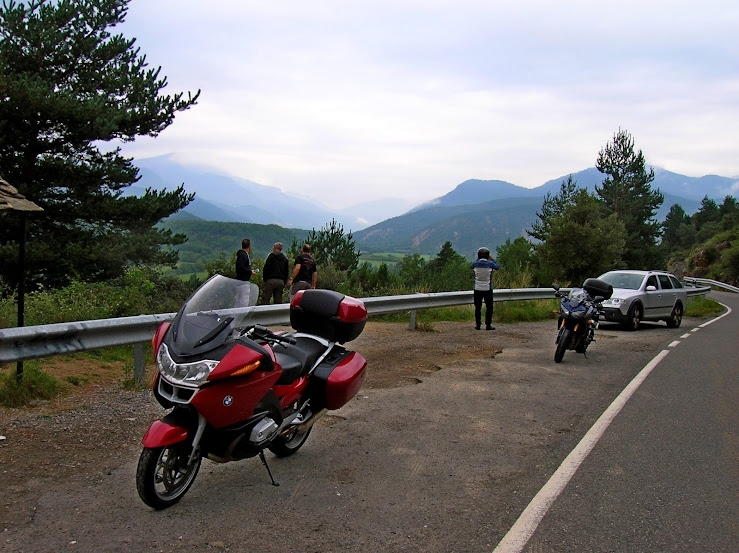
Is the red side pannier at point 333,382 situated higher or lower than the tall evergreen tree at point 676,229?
lower

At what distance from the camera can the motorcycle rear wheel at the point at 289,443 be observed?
5.12 m

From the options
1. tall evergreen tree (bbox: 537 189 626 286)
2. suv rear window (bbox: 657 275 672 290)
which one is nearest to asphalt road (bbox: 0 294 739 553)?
suv rear window (bbox: 657 275 672 290)

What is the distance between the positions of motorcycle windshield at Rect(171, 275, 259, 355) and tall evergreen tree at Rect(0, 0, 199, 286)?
17.3m

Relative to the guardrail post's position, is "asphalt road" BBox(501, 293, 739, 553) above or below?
below

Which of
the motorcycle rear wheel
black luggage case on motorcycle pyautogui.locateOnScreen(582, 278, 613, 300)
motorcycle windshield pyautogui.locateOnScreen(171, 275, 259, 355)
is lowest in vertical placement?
the motorcycle rear wheel

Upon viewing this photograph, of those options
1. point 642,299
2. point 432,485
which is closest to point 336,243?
point 642,299

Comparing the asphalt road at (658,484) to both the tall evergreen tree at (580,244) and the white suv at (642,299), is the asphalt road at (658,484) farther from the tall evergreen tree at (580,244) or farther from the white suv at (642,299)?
the tall evergreen tree at (580,244)

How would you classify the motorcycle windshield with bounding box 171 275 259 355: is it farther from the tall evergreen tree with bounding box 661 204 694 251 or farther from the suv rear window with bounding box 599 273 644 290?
the tall evergreen tree with bounding box 661 204 694 251

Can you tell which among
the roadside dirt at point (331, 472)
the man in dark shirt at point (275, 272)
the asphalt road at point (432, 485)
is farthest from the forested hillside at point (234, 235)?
the asphalt road at point (432, 485)

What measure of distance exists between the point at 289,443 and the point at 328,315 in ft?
3.53

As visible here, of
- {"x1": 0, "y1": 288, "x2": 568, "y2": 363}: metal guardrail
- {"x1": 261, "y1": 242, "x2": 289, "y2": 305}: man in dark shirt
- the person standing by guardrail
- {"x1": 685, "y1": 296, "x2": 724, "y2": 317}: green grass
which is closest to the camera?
{"x1": 0, "y1": 288, "x2": 568, "y2": 363}: metal guardrail

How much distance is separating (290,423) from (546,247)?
137 ft

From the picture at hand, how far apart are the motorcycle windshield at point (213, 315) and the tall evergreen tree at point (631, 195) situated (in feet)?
244

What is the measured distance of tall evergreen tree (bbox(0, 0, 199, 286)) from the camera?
20.8m
